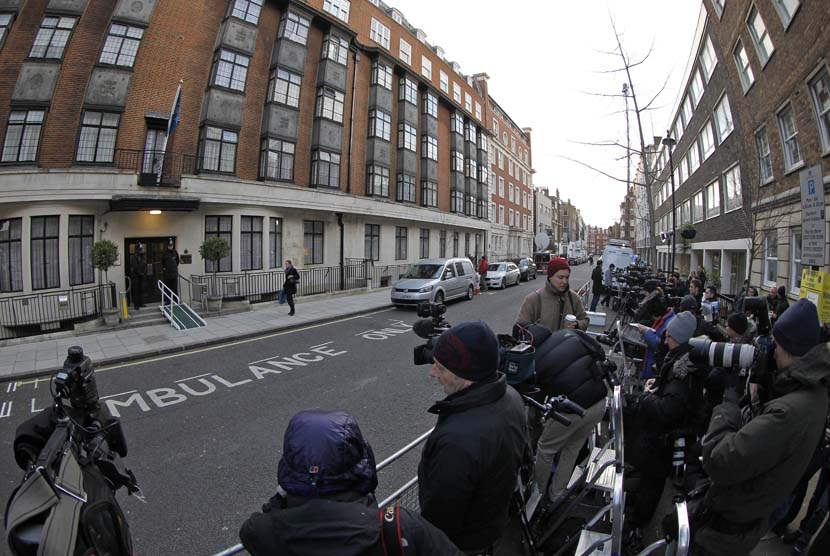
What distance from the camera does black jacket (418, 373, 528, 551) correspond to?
162cm

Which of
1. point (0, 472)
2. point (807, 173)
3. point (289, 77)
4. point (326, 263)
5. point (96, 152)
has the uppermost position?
point (289, 77)

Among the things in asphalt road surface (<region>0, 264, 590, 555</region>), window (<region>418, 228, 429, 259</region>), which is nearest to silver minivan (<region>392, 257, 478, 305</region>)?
asphalt road surface (<region>0, 264, 590, 555</region>)

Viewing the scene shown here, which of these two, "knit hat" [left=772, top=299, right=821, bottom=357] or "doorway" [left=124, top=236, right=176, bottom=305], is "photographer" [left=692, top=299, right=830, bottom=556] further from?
"doorway" [left=124, top=236, right=176, bottom=305]

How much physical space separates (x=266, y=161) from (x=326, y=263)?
604 centimetres

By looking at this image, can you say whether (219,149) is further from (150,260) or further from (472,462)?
(472,462)

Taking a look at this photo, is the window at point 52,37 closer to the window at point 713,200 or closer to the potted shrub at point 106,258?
the potted shrub at point 106,258

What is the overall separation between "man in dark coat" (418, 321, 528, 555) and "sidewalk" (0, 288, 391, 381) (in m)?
9.46

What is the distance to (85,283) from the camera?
537 inches

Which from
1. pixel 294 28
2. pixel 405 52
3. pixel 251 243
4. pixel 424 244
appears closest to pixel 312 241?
pixel 251 243

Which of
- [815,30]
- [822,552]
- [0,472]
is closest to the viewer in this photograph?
[822,552]

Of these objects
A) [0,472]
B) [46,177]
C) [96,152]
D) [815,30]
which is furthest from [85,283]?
[815,30]

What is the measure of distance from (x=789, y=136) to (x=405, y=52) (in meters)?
23.2

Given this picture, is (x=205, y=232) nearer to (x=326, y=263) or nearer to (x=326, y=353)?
(x=326, y=263)

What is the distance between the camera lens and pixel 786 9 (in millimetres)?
9875
